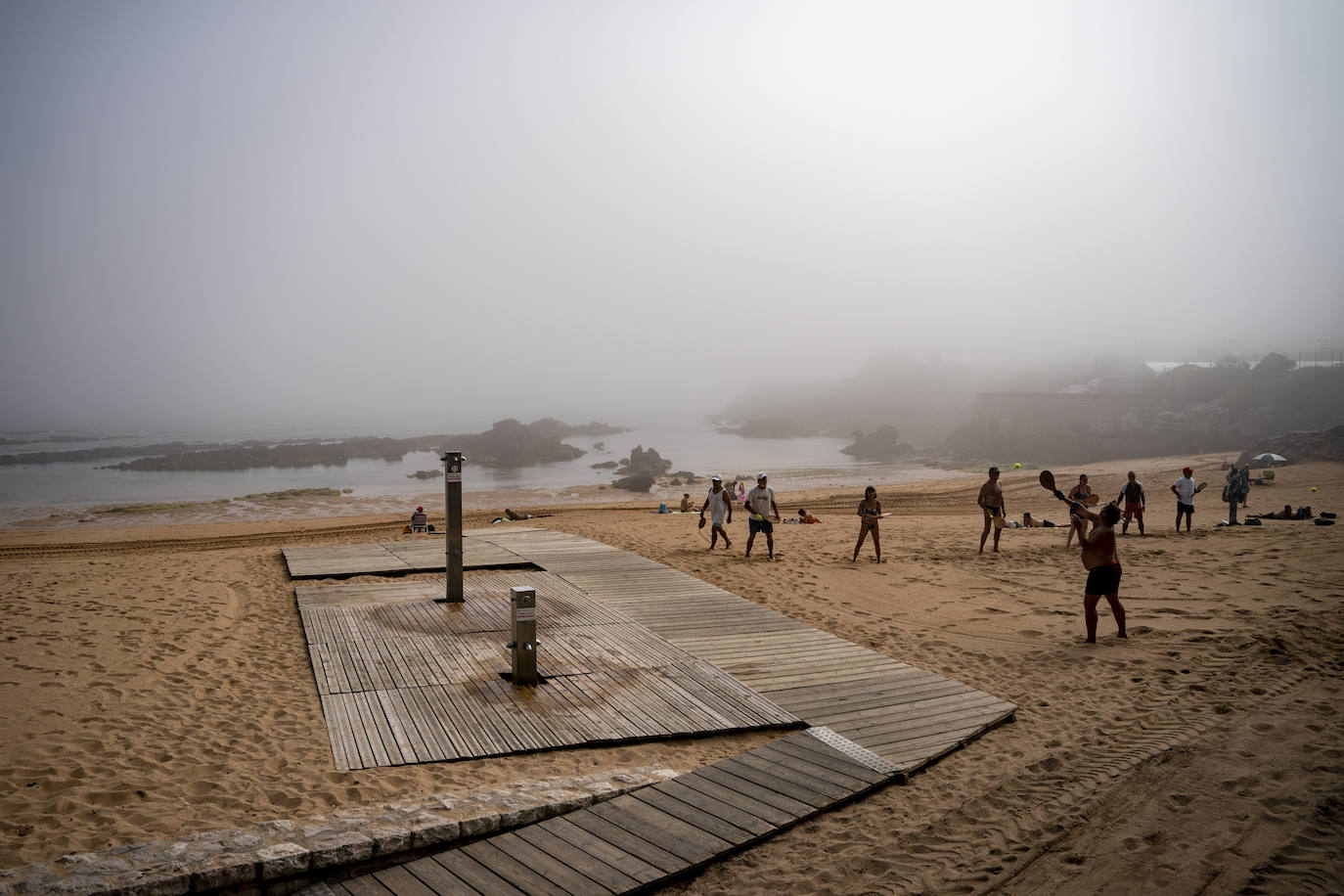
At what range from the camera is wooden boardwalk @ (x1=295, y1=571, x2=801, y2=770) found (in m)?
→ 6.09

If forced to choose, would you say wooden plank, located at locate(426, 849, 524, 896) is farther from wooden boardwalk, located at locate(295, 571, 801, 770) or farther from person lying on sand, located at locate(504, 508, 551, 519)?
person lying on sand, located at locate(504, 508, 551, 519)

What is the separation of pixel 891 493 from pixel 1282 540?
17.7 m

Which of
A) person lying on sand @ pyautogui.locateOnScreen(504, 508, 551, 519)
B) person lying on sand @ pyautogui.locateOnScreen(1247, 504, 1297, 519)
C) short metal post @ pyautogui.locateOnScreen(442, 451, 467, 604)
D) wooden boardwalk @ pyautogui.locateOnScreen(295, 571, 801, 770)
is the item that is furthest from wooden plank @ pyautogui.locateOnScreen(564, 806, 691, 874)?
person lying on sand @ pyautogui.locateOnScreen(504, 508, 551, 519)

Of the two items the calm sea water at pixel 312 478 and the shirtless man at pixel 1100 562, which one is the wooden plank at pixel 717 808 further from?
the calm sea water at pixel 312 478

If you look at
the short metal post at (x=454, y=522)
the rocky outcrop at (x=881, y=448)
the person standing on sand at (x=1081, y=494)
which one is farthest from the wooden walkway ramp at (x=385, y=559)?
the rocky outcrop at (x=881, y=448)

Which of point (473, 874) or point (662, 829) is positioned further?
point (662, 829)

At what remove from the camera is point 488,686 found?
7.21m

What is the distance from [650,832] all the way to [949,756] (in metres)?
2.59

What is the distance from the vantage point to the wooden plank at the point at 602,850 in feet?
14.2

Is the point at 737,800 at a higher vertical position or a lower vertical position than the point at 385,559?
lower

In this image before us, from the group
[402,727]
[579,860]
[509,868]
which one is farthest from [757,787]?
[402,727]

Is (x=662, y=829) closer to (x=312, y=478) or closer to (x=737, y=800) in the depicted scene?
(x=737, y=800)

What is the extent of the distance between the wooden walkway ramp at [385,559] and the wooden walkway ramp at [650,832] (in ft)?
25.8

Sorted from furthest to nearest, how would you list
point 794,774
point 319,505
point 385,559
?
point 319,505 < point 385,559 < point 794,774
